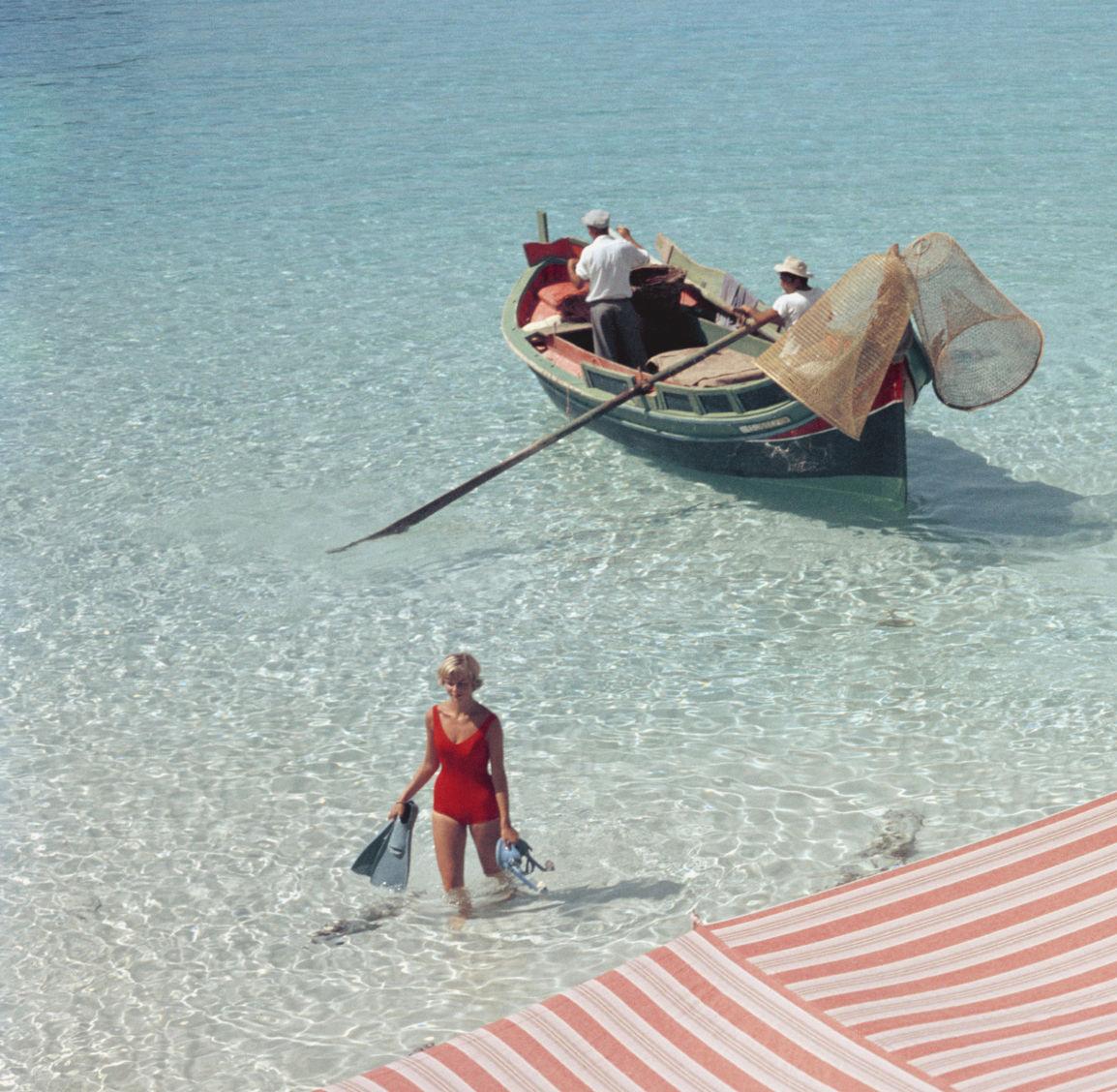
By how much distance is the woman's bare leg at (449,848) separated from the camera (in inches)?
296

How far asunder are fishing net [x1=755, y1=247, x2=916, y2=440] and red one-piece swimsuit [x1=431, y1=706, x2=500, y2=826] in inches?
203

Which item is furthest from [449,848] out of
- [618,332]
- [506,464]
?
[618,332]

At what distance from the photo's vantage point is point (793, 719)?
9805 mm

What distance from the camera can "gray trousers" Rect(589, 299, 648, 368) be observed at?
13.9m

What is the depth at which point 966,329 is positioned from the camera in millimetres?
11578

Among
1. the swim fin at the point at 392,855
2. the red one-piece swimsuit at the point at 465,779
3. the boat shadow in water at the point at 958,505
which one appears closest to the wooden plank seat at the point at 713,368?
the boat shadow in water at the point at 958,505

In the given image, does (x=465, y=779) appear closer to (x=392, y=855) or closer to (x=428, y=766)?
(x=428, y=766)

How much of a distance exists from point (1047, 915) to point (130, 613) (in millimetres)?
8189

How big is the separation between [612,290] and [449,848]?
7.40 metres

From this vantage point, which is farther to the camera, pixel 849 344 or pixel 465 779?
pixel 849 344

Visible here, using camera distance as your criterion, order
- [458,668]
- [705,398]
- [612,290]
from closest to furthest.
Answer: [458,668] → [705,398] → [612,290]

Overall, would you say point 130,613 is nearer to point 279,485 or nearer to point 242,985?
point 279,485

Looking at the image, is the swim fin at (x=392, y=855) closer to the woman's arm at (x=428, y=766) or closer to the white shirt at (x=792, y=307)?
the woman's arm at (x=428, y=766)

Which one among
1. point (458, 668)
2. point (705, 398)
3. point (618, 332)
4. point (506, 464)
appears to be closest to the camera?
point (458, 668)
